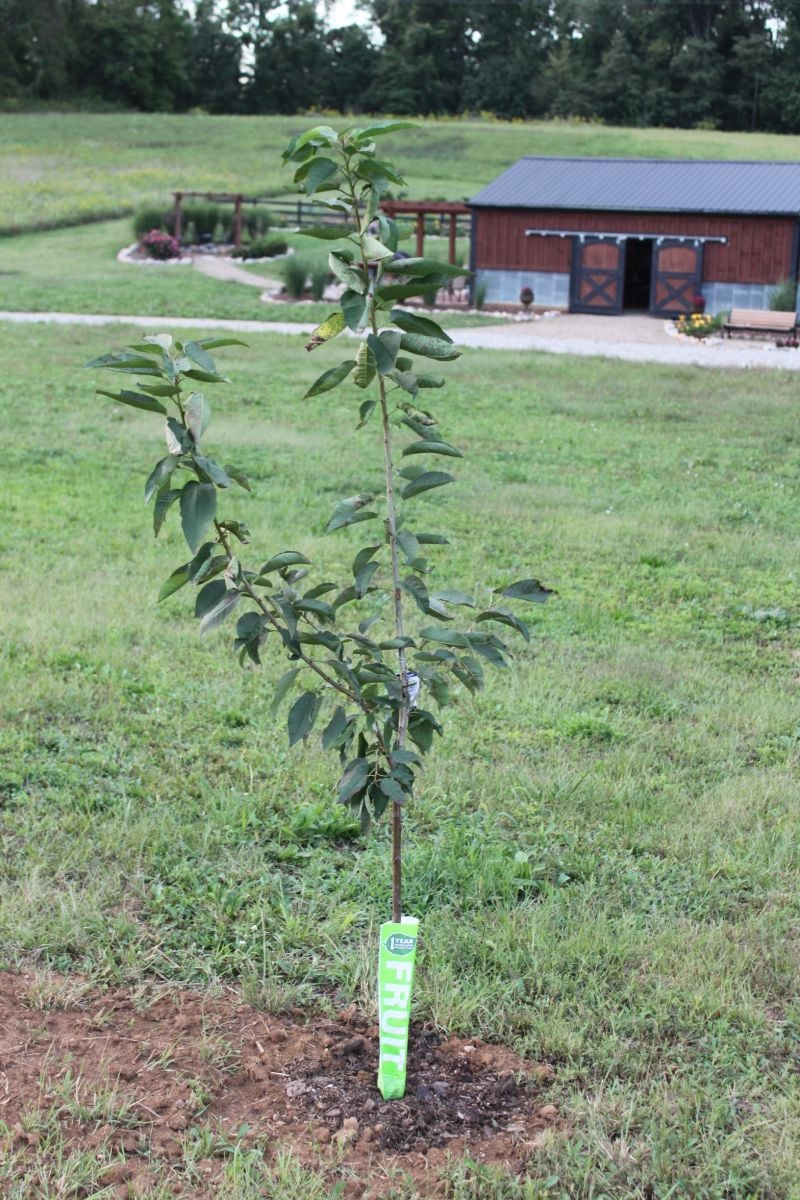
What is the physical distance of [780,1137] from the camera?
9.55ft

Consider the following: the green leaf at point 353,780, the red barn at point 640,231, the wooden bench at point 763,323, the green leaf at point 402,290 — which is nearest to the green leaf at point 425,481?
the green leaf at point 402,290

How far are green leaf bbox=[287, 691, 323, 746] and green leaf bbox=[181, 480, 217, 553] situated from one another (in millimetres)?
516

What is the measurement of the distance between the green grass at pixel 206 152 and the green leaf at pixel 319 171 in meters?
37.6

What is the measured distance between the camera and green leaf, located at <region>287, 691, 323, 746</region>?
289cm

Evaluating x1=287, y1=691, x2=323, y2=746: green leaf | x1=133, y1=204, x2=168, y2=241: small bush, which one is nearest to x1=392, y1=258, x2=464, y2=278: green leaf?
x1=287, y1=691, x2=323, y2=746: green leaf

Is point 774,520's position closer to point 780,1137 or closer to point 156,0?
point 780,1137

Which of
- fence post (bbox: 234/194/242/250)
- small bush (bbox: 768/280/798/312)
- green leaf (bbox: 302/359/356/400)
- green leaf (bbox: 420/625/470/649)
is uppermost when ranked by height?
fence post (bbox: 234/194/242/250)

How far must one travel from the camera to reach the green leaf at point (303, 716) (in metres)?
2.89

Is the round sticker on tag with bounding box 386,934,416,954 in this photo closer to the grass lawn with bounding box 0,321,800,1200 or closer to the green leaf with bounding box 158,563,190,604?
the grass lawn with bounding box 0,321,800,1200

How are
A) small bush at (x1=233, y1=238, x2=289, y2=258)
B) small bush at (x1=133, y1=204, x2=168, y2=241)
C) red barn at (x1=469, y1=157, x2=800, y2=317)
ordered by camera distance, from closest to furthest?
1. red barn at (x1=469, y1=157, x2=800, y2=317)
2. small bush at (x1=233, y1=238, x2=289, y2=258)
3. small bush at (x1=133, y1=204, x2=168, y2=241)

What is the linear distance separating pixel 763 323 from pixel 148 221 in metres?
18.7

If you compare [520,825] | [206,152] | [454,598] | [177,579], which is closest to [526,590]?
[454,598]

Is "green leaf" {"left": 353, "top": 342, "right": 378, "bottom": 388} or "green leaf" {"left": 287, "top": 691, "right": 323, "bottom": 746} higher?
"green leaf" {"left": 353, "top": 342, "right": 378, "bottom": 388}

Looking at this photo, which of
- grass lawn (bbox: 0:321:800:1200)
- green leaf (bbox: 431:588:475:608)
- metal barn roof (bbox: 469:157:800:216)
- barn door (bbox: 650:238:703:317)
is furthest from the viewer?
barn door (bbox: 650:238:703:317)
